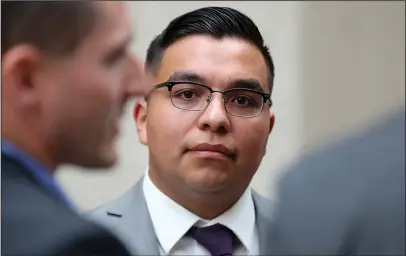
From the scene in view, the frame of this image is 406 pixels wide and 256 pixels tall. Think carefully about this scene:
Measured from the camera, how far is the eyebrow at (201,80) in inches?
37.0

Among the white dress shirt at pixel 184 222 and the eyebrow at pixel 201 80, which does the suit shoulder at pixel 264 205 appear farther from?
the eyebrow at pixel 201 80

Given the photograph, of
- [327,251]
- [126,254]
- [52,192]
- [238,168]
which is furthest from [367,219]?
[52,192]

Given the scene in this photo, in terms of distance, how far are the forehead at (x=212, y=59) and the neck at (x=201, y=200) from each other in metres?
0.17

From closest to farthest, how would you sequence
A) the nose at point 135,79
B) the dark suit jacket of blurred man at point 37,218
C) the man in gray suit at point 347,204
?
1. the dark suit jacket of blurred man at point 37,218
2. the nose at point 135,79
3. the man in gray suit at point 347,204

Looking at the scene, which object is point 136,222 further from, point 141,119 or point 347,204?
point 347,204

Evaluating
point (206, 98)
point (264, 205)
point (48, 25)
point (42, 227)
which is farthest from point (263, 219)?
point (48, 25)

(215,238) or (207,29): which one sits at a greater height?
(207,29)

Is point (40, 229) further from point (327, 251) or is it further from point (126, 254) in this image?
point (327, 251)

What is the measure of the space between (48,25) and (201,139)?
283mm

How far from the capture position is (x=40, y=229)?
87 centimetres

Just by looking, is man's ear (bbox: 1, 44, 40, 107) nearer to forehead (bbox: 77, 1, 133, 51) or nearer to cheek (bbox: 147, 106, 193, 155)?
forehead (bbox: 77, 1, 133, 51)

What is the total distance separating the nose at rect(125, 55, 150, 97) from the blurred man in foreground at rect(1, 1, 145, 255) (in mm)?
26

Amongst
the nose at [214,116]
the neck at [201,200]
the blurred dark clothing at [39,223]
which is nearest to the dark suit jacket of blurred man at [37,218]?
the blurred dark clothing at [39,223]

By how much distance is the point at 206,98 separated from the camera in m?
0.94
